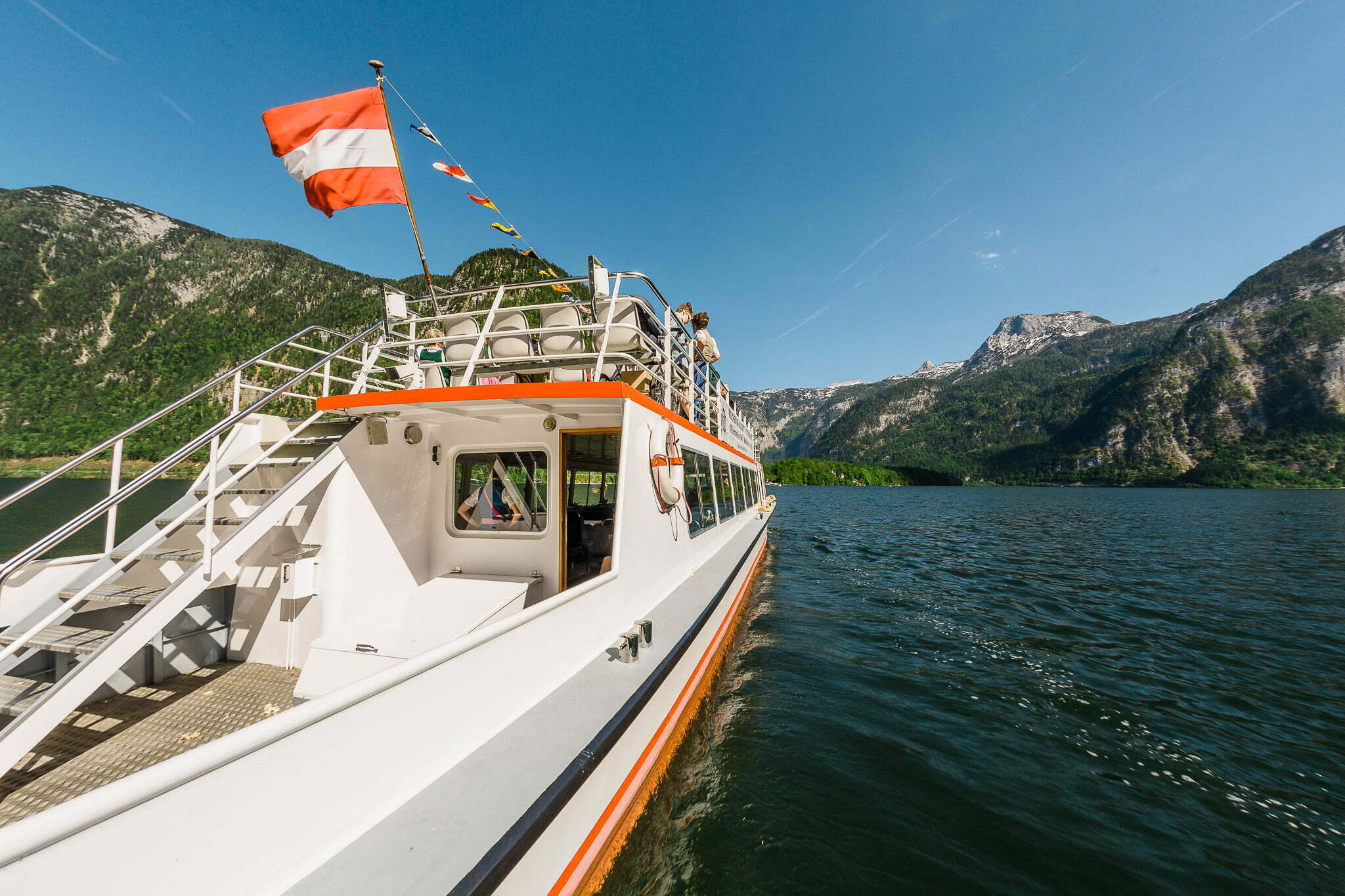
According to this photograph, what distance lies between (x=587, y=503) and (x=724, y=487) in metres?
3.45

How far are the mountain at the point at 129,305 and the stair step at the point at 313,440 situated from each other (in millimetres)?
67687

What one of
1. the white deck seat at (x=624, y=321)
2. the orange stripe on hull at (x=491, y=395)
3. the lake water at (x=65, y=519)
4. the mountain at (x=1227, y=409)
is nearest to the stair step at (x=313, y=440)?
the orange stripe on hull at (x=491, y=395)

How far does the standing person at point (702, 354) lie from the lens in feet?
24.4

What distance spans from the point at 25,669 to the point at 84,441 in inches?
4402

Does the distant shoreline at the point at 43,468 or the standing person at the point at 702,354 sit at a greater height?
the standing person at the point at 702,354

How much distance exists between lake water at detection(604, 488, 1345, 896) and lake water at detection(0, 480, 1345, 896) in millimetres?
21

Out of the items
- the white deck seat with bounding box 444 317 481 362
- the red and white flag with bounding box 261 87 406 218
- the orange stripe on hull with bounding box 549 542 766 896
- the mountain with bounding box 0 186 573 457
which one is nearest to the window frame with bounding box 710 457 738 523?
the orange stripe on hull with bounding box 549 542 766 896

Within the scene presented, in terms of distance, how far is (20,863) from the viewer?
1156 millimetres

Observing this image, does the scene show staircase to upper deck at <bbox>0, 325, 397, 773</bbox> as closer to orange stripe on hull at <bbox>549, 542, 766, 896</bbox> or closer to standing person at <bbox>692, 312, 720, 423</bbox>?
orange stripe on hull at <bbox>549, 542, 766, 896</bbox>

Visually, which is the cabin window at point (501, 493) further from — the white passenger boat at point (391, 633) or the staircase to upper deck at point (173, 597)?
the staircase to upper deck at point (173, 597)

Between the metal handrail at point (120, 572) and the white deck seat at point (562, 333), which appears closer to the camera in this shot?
the metal handrail at point (120, 572)

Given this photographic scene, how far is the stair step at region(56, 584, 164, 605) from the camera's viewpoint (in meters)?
3.04

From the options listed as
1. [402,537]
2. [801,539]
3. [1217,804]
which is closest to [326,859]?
[402,537]

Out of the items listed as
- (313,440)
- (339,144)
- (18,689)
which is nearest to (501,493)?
(313,440)
